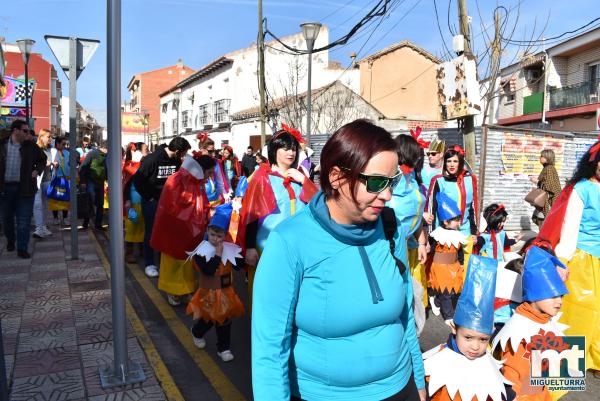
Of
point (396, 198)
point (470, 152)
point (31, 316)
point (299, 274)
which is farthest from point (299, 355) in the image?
point (470, 152)

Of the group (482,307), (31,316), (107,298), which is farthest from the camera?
(107,298)

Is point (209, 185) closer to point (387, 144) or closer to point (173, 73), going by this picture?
point (387, 144)

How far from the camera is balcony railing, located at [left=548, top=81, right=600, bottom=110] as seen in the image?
24.3 metres

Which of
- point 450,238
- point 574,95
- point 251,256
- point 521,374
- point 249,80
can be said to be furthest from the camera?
point 249,80

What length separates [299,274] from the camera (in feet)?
5.73

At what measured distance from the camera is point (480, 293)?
2516mm

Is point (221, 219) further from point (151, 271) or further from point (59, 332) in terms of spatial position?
point (151, 271)

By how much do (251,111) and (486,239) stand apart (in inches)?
999

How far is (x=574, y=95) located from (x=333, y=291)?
91.5 feet

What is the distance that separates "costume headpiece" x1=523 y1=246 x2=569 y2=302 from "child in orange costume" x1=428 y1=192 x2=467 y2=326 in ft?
6.98

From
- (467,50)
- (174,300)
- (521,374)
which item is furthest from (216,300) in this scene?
(467,50)

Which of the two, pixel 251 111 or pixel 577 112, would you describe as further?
pixel 251 111

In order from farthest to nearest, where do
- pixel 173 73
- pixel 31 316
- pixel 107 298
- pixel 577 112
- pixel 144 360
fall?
pixel 173 73, pixel 577 112, pixel 107 298, pixel 31 316, pixel 144 360

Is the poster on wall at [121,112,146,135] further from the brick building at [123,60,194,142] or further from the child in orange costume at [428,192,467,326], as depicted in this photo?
the child in orange costume at [428,192,467,326]
